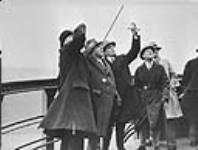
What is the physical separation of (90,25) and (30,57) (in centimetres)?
168

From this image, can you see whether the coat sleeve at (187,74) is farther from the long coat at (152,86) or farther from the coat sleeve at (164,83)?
the long coat at (152,86)

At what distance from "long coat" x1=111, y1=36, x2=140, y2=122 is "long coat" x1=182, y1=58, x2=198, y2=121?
3.38 ft

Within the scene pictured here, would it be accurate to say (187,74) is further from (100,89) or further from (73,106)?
(73,106)

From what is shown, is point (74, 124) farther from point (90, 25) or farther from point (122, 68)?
point (90, 25)

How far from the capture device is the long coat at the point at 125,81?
7.52m

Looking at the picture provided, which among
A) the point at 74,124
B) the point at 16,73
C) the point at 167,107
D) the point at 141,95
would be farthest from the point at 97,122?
the point at 16,73

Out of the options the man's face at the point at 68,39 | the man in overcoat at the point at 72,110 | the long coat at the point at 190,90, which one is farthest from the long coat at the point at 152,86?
the man's face at the point at 68,39

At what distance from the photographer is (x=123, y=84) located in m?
7.55

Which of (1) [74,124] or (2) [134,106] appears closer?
(1) [74,124]

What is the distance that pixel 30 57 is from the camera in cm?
1667

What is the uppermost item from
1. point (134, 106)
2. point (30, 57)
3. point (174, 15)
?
point (174, 15)

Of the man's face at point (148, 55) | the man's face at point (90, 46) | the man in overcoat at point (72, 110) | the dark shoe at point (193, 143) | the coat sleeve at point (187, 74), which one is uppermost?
the man's face at point (90, 46)

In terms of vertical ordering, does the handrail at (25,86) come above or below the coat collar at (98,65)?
below

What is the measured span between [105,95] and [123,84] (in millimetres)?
527
